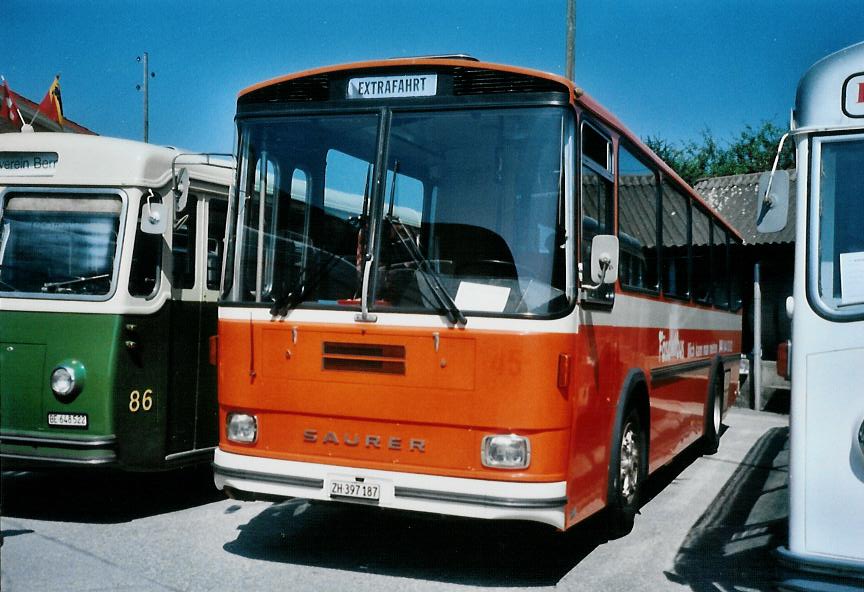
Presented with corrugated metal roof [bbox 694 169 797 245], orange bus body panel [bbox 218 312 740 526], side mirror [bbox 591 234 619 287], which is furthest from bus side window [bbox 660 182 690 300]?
corrugated metal roof [bbox 694 169 797 245]

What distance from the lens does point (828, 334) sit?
470 centimetres

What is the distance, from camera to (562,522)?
17.6 ft

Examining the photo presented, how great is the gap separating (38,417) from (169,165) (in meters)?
2.12

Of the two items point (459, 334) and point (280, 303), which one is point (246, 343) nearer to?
point (280, 303)

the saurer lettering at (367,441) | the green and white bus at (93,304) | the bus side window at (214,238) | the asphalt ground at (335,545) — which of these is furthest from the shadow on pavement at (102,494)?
the saurer lettering at (367,441)

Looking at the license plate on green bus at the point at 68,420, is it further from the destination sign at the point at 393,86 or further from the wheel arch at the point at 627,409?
the wheel arch at the point at 627,409

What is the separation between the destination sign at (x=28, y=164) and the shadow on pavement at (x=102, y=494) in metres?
2.28

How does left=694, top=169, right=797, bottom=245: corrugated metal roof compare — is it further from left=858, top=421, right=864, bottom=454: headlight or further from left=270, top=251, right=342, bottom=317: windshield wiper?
left=858, top=421, right=864, bottom=454: headlight

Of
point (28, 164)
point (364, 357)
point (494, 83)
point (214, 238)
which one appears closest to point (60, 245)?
point (28, 164)

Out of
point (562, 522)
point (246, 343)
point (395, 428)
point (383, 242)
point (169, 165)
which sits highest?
point (169, 165)

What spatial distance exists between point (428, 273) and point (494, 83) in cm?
119

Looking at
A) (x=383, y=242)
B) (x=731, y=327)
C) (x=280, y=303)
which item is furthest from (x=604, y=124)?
(x=731, y=327)

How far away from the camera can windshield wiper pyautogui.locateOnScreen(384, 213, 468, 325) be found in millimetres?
5438

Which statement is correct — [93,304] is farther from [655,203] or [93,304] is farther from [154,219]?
[655,203]
